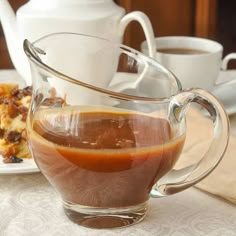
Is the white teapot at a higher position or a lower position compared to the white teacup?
higher

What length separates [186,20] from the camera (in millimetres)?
2070

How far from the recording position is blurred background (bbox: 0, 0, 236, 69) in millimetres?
1988

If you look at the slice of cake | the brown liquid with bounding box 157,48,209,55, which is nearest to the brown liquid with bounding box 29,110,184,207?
the slice of cake

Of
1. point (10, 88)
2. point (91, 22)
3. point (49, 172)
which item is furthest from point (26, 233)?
point (91, 22)

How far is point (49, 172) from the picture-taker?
0.64 metres

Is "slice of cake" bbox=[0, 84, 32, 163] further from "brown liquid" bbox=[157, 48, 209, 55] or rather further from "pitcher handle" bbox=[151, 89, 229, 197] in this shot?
"brown liquid" bbox=[157, 48, 209, 55]

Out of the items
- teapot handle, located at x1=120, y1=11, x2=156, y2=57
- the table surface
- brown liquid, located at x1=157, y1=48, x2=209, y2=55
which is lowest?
the table surface

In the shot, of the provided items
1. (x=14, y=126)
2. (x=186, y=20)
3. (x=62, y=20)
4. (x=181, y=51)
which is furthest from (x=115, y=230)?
(x=186, y=20)

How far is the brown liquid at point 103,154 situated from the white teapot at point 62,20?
0.34 meters

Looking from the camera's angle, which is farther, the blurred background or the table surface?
the blurred background

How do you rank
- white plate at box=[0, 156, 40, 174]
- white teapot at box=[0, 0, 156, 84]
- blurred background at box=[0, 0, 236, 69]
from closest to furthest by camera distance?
white plate at box=[0, 156, 40, 174]
white teapot at box=[0, 0, 156, 84]
blurred background at box=[0, 0, 236, 69]

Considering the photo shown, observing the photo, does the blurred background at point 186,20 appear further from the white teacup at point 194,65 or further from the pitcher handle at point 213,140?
the pitcher handle at point 213,140

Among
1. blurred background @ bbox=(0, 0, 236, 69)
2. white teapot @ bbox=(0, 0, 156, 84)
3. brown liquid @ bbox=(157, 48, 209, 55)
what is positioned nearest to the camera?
white teapot @ bbox=(0, 0, 156, 84)

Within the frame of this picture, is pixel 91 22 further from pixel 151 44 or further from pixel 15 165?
pixel 15 165
